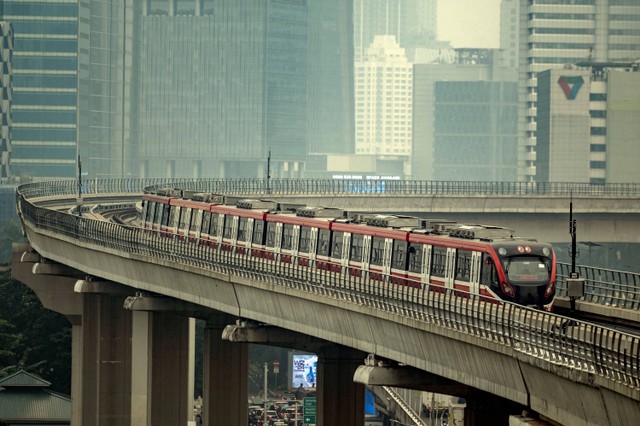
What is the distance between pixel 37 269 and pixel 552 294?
50038mm

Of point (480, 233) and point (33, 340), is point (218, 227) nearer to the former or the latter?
point (480, 233)

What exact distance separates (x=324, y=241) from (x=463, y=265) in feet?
40.6

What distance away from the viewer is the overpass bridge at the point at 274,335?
133ft

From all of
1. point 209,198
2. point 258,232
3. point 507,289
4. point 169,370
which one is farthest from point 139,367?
point 507,289

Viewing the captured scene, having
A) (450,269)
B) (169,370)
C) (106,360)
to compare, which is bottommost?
(106,360)

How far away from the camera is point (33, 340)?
146 meters

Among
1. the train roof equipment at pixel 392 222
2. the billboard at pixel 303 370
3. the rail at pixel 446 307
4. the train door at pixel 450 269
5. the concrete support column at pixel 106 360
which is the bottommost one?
the billboard at pixel 303 370

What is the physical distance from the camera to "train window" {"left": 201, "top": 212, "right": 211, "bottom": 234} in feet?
266

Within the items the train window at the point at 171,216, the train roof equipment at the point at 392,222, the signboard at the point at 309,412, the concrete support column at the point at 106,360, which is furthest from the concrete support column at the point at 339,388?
the signboard at the point at 309,412

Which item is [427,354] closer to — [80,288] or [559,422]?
[559,422]

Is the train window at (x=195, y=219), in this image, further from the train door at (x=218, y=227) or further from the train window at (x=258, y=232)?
the train window at (x=258, y=232)

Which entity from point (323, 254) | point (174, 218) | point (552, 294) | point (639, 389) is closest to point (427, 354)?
point (552, 294)

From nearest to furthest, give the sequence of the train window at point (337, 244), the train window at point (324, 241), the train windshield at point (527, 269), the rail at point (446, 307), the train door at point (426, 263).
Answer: the rail at point (446, 307), the train windshield at point (527, 269), the train door at point (426, 263), the train window at point (337, 244), the train window at point (324, 241)

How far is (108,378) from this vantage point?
9750 cm
